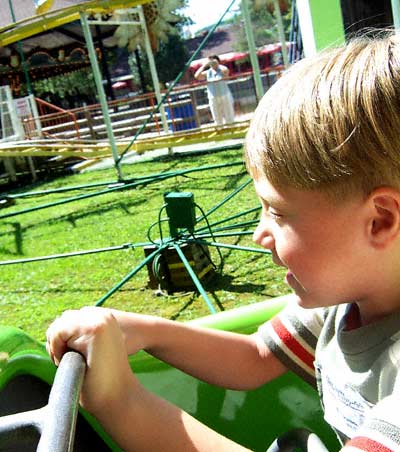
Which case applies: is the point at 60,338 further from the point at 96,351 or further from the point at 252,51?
the point at 252,51

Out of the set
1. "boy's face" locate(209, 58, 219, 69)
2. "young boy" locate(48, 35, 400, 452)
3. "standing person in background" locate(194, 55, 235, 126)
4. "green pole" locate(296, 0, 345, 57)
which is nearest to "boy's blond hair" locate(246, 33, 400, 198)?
"young boy" locate(48, 35, 400, 452)

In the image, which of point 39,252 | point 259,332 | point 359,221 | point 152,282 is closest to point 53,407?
point 359,221

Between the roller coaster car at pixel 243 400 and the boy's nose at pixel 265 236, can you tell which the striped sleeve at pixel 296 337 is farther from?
the boy's nose at pixel 265 236

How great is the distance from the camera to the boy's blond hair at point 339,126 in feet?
1.74

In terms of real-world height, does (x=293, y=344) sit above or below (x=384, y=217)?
below

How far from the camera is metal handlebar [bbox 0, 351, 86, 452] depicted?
425 millimetres

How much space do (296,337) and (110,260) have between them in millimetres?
2493

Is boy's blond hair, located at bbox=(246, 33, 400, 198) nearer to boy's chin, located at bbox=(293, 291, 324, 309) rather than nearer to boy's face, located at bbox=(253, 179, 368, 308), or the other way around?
boy's face, located at bbox=(253, 179, 368, 308)

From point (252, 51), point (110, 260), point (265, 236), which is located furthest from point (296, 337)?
point (252, 51)

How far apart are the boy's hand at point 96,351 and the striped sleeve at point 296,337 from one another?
248mm

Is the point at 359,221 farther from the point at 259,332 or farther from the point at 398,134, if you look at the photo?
the point at 259,332

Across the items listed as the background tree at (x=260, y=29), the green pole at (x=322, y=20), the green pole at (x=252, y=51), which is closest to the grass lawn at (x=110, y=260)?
the green pole at (x=252, y=51)

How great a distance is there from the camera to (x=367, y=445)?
51 cm

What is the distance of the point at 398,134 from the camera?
1.74 feet
